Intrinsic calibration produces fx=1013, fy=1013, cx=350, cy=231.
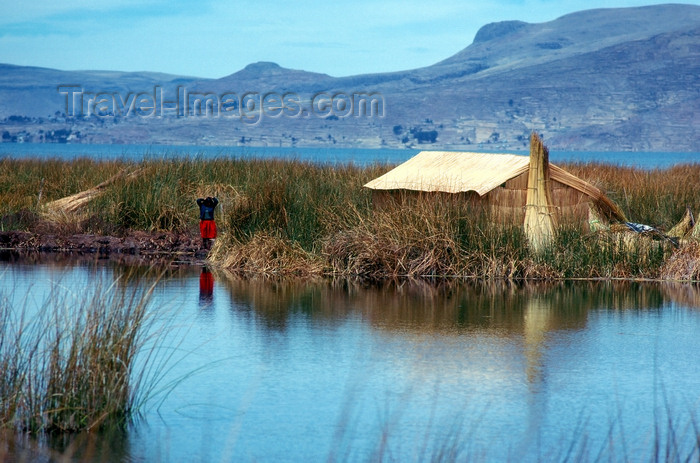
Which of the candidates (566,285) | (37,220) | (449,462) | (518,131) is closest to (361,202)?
(566,285)

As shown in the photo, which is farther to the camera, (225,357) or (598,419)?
(225,357)

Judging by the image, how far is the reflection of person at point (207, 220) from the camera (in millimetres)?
12728

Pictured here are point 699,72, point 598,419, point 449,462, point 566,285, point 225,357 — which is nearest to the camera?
point 449,462

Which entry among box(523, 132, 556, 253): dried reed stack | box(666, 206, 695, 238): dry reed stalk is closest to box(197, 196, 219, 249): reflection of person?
box(523, 132, 556, 253): dried reed stack

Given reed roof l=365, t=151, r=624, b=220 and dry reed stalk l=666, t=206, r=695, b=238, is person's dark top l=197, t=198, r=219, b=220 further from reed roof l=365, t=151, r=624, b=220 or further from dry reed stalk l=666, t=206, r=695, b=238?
dry reed stalk l=666, t=206, r=695, b=238

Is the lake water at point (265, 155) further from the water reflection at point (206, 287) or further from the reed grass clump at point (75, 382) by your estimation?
the reed grass clump at point (75, 382)

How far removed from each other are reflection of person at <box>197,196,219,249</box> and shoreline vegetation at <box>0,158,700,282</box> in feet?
0.63

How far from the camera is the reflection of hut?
38.9 ft

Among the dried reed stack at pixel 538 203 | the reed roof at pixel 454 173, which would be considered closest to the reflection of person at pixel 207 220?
the reed roof at pixel 454 173

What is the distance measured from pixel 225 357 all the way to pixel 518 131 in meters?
119

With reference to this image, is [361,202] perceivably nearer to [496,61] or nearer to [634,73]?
[634,73]

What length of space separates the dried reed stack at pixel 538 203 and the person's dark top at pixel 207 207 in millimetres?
3896

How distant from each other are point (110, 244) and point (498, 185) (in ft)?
17.3

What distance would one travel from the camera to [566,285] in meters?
10.9
